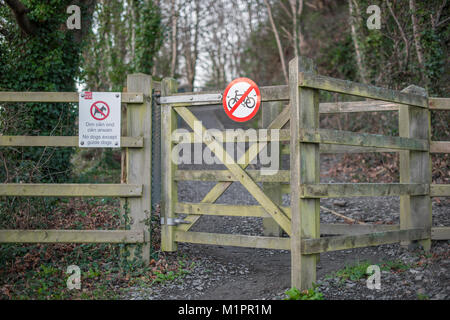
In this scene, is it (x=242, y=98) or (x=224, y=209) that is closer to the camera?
(x=242, y=98)

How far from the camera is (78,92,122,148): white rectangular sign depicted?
4.48 meters

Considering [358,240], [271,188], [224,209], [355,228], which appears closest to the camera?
[358,240]

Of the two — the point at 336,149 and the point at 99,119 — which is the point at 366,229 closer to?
the point at 336,149

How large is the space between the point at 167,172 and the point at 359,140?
6.98 feet

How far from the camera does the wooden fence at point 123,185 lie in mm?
4348

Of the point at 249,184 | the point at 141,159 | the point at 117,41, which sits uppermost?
the point at 117,41

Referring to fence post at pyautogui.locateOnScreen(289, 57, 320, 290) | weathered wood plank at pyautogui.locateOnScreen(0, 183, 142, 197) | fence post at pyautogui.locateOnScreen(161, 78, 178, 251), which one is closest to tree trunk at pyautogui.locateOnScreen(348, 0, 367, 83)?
fence post at pyautogui.locateOnScreen(161, 78, 178, 251)

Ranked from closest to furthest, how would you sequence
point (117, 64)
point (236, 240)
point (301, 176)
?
point (301, 176), point (236, 240), point (117, 64)

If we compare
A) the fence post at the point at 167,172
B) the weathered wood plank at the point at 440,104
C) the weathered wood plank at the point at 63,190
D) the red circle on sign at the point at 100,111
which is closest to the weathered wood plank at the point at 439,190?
the weathered wood plank at the point at 440,104

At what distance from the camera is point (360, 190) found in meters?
4.30

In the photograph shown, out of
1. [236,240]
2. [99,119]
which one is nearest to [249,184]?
[236,240]

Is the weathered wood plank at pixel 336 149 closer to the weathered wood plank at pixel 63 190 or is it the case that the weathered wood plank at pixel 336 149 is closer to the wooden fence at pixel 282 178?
the wooden fence at pixel 282 178

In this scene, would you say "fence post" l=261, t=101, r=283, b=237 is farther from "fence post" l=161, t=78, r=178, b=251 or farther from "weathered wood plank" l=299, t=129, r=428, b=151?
"weathered wood plank" l=299, t=129, r=428, b=151

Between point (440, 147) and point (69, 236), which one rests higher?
point (440, 147)
